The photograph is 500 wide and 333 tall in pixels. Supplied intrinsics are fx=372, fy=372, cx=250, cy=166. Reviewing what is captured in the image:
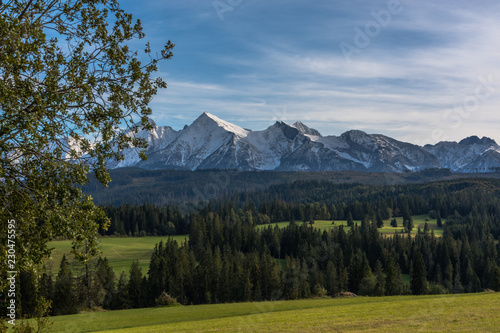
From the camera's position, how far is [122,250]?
136 metres

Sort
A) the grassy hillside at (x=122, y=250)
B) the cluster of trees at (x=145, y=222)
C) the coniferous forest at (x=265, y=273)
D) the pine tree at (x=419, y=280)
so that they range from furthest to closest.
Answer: the cluster of trees at (x=145, y=222) → the grassy hillside at (x=122, y=250) → the pine tree at (x=419, y=280) → the coniferous forest at (x=265, y=273)

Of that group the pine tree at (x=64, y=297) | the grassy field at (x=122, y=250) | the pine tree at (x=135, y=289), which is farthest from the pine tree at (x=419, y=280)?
the pine tree at (x=64, y=297)

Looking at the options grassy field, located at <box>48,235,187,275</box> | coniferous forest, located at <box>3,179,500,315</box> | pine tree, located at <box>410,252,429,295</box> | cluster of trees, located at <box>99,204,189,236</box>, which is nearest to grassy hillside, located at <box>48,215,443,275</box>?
grassy field, located at <box>48,235,187,275</box>

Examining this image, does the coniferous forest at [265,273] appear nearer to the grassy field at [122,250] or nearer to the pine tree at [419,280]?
the pine tree at [419,280]

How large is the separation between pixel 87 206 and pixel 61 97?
460 centimetres

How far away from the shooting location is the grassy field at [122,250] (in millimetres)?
111594

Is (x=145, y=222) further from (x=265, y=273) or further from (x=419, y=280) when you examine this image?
(x=419, y=280)

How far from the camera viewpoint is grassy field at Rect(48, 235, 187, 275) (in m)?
112

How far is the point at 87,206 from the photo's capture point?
51.0 ft

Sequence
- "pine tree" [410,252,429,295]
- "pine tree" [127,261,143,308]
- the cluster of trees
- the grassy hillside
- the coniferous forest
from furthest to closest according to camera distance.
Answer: the cluster of trees, the grassy hillside, "pine tree" [410,252,429,295], "pine tree" [127,261,143,308], the coniferous forest

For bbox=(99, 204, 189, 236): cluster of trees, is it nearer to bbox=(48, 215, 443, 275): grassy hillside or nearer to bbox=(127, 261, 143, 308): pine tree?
bbox=(48, 215, 443, 275): grassy hillside

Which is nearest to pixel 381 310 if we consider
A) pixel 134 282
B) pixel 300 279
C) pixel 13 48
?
pixel 13 48

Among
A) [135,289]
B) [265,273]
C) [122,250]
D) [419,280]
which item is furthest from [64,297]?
[419,280]

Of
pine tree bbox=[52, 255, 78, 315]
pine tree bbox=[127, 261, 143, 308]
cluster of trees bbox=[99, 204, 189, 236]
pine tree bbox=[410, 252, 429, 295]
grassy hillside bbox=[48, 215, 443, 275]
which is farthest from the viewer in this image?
cluster of trees bbox=[99, 204, 189, 236]
